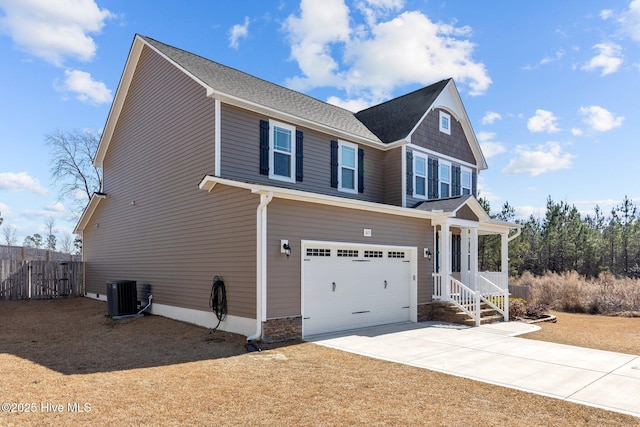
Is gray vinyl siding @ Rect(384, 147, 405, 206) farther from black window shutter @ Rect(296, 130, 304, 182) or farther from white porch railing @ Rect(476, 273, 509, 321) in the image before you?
black window shutter @ Rect(296, 130, 304, 182)

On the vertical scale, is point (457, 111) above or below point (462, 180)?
above

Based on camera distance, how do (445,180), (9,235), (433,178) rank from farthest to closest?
1. (9,235)
2. (445,180)
3. (433,178)

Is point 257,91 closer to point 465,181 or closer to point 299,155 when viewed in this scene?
point 299,155

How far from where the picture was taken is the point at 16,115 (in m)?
16.9

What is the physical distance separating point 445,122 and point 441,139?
30.9 inches

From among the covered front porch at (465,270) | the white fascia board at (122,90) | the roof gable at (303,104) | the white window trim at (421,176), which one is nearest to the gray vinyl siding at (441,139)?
the roof gable at (303,104)

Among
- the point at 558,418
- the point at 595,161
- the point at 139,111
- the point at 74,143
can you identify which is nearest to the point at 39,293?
the point at 139,111

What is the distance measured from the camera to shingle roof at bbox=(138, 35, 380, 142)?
1159 cm

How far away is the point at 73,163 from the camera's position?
27.6 metres

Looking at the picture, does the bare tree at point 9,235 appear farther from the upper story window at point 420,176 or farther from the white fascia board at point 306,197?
the upper story window at point 420,176

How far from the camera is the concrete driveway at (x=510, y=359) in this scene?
19.5 ft

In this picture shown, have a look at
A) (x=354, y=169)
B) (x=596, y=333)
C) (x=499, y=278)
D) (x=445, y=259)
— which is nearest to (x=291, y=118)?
(x=354, y=169)

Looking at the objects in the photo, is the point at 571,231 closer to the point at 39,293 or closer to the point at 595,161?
the point at 595,161

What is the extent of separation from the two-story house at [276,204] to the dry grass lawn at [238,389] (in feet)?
6.23
